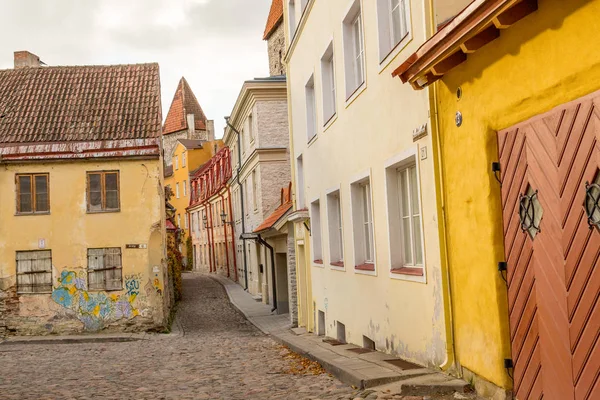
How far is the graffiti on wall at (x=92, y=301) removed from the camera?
21.0 metres

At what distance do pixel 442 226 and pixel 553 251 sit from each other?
95.0 inches

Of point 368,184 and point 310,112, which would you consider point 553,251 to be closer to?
point 368,184

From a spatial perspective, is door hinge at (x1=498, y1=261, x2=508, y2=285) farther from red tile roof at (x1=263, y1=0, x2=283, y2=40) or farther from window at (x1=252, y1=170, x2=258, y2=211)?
red tile roof at (x1=263, y1=0, x2=283, y2=40)

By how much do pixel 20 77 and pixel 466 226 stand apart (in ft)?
70.1

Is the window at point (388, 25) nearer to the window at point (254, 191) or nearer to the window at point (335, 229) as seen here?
the window at point (335, 229)

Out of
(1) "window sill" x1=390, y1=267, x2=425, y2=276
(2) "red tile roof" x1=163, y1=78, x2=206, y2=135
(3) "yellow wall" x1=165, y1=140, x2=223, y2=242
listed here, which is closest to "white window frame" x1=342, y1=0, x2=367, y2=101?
(1) "window sill" x1=390, y1=267, x2=425, y2=276

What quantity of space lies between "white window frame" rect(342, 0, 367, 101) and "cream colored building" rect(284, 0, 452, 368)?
0.02 meters

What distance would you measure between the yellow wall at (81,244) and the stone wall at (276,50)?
26.4 metres

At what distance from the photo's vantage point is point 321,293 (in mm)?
16188

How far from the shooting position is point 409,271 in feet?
30.9

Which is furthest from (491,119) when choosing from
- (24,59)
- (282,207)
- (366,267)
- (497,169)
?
(24,59)

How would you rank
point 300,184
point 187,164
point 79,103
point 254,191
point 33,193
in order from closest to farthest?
point 300,184, point 33,193, point 79,103, point 254,191, point 187,164

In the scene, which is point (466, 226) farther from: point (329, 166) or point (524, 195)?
point (329, 166)

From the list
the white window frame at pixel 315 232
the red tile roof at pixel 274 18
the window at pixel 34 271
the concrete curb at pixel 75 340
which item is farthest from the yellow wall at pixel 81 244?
the red tile roof at pixel 274 18
